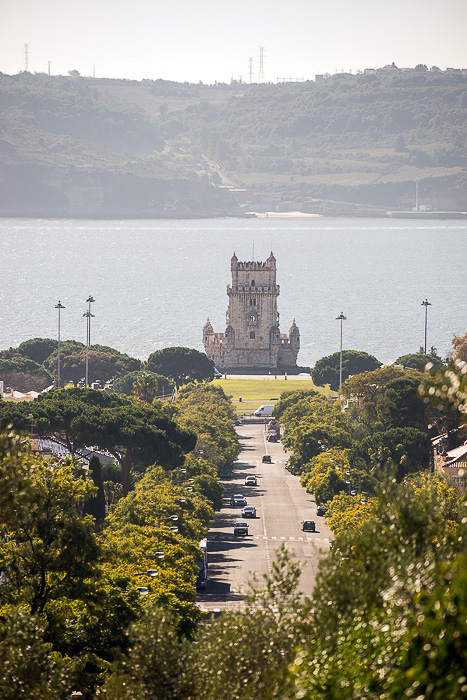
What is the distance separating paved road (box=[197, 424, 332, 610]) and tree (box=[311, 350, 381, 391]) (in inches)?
1705

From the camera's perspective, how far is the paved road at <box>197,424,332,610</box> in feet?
196

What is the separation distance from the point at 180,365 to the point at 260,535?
80.0 metres

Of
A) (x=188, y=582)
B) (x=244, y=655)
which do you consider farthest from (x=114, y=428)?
(x=244, y=655)

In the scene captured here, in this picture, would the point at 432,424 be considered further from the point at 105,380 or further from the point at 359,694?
the point at 359,694

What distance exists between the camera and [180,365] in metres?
153

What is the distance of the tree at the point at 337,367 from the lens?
495 ft

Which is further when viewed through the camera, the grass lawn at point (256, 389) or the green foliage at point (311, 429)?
the grass lawn at point (256, 389)

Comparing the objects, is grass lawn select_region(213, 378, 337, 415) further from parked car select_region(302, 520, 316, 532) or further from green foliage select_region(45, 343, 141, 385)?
parked car select_region(302, 520, 316, 532)

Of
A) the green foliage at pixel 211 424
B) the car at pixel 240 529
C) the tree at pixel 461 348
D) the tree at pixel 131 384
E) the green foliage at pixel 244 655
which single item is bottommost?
the tree at pixel 131 384

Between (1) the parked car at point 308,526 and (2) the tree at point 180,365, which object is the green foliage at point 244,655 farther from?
(2) the tree at point 180,365

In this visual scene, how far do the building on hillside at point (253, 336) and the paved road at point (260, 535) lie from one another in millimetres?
70794

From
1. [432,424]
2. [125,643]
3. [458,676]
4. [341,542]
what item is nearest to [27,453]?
[125,643]

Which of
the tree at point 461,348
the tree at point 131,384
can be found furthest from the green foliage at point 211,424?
the tree at point 461,348

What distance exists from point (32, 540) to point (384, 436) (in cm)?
5189
